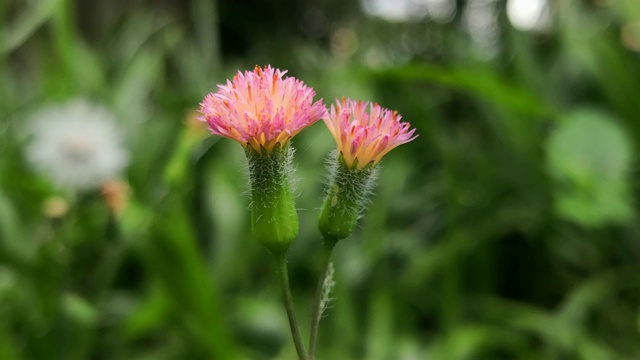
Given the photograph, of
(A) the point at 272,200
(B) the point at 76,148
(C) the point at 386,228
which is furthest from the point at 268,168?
(C) the point at 386,228

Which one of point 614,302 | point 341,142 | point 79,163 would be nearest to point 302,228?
point 79,163

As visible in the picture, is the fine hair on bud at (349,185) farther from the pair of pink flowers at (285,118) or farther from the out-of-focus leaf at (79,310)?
the out-of-focus leaf at (79,310)

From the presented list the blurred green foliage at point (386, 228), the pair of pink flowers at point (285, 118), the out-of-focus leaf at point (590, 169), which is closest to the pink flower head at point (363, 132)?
the pair of pink flowers at point (285, 118)

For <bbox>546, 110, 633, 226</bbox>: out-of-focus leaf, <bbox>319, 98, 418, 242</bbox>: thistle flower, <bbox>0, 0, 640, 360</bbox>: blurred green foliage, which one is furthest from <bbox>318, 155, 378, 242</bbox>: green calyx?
<bbox>546, 110, 633, 226</bbox>: out-of-focus leaf

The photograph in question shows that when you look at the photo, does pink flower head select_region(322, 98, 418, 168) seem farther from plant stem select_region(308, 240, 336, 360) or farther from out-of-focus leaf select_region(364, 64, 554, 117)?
out-of-focus leaf select_region(364, 64, 554, 117)

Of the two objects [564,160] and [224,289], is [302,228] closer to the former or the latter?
[224,289]

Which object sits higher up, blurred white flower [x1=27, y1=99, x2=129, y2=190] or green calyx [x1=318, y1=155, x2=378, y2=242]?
blurred white flower [x1=27, y1=99, x2=129, y2=190]

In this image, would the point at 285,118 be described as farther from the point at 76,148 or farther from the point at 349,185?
the point at 76,148

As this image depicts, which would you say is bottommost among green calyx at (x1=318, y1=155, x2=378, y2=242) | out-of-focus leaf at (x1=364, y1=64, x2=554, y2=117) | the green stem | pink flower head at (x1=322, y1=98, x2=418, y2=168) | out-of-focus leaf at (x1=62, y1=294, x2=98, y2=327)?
the green stem
